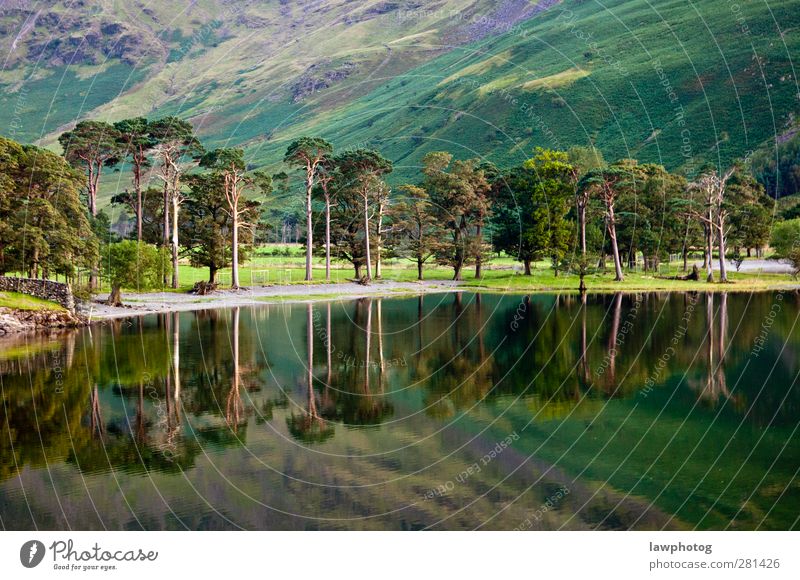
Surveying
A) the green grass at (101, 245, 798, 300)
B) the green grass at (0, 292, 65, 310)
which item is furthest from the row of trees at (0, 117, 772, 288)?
the green grass at (0, 292, 65, 310)

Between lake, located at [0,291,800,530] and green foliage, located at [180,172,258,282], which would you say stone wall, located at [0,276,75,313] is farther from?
green foliage, located at [180,172,258,282]

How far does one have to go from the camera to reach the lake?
59.6 feet

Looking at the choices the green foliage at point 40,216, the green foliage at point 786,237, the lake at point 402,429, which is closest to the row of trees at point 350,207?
the green foliage at point 40,216

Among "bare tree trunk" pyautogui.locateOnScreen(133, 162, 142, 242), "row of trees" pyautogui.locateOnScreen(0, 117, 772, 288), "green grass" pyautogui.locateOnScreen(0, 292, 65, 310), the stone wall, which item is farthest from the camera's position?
"bare tree trunk" pyautogui.locateOnScreen(133, 162, 142, 242)

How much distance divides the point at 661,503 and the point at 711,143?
196m

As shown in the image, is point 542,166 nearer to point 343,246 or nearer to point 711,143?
point 343,246

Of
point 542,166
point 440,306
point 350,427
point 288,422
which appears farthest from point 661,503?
point 542,166

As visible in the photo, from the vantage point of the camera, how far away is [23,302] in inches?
1890

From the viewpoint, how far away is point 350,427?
25.3 m

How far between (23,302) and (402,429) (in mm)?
31419

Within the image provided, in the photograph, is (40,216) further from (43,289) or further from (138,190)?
(138,190)

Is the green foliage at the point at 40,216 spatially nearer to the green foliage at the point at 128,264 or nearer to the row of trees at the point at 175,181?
the green foliage at the point at 128,264

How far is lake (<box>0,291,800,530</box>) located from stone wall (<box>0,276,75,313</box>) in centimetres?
529

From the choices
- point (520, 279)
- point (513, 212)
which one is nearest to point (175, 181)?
point (520, 279)
